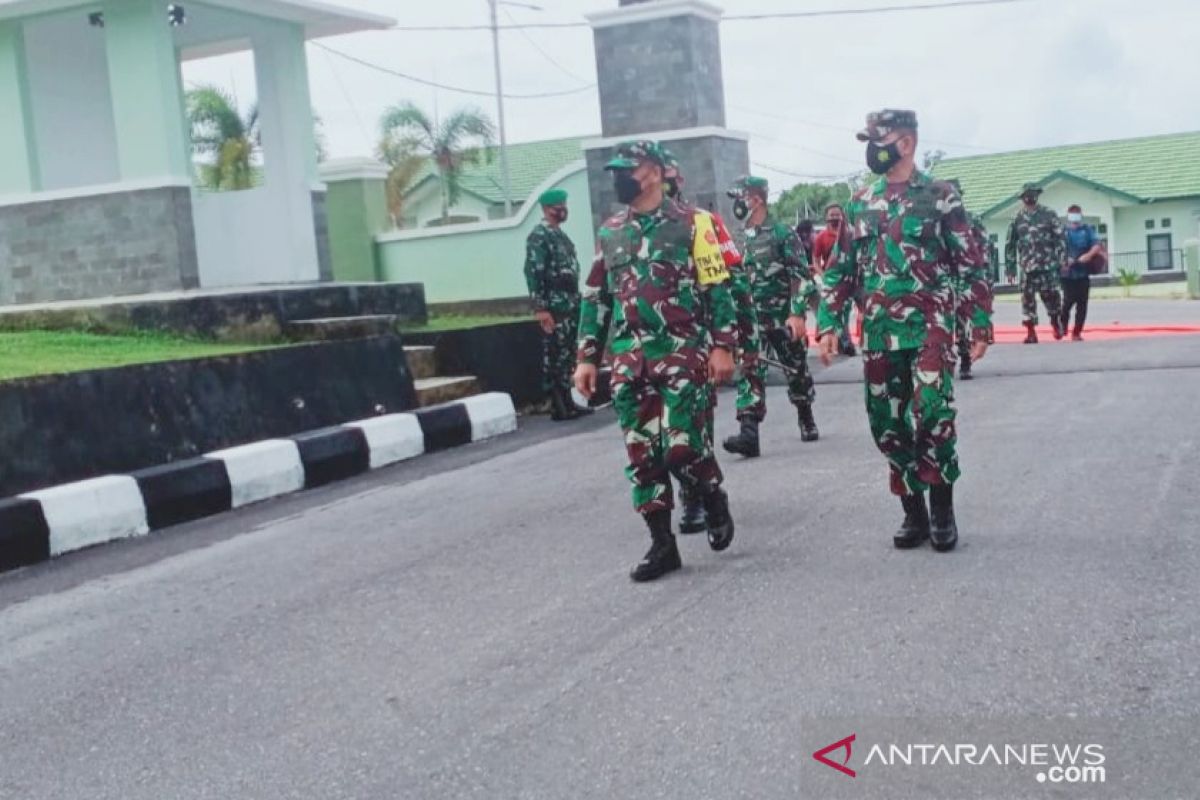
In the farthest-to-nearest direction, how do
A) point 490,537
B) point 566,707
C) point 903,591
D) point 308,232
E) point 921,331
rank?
point 308,232 → point 490,537 → point 921,331 → point 903,591 → point 566,707

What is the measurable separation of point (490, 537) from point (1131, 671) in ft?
11.1

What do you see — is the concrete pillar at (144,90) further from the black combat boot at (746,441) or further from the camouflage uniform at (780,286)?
the black combat boot at (746,441)

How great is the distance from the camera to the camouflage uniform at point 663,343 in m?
5.76

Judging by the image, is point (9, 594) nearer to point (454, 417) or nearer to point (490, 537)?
point (490, 537)

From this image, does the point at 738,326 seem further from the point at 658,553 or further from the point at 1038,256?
the point at 1038,256

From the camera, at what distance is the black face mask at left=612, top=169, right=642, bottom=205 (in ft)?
19.1

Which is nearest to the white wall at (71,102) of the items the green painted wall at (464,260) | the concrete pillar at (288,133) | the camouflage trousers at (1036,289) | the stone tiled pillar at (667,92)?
the concrete pillar at (288,133)

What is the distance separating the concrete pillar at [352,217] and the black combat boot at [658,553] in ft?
41.4

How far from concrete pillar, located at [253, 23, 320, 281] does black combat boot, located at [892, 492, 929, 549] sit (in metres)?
10.7

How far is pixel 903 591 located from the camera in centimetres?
522

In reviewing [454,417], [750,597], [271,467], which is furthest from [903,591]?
[454,417]

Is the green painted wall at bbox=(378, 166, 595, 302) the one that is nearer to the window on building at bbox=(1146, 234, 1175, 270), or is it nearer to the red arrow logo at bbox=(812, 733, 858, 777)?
the red arrow logo at bbox=(812, 733, 858, 777)

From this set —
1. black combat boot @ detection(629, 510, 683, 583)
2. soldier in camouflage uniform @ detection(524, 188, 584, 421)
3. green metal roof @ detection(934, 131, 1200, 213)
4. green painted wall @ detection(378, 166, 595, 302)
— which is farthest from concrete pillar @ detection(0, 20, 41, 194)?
green metal roof @ detection(934, 131, 1200, 213)

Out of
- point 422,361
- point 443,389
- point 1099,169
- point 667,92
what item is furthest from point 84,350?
point 1099,169
